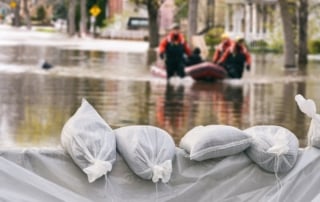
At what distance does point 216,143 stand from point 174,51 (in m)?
20.7

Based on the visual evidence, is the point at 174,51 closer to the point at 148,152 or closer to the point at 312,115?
the point at 312,115

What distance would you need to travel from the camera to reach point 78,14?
78688 millimetres

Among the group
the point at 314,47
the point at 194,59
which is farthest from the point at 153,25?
the point at 194,59

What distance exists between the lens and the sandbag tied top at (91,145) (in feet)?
17.6

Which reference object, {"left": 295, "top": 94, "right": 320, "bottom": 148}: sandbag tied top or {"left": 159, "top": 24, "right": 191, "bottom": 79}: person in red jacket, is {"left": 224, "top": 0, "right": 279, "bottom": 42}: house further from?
{"left": 295, "top": 94, "right": 320, "bottom": 148}: sandbag tied top

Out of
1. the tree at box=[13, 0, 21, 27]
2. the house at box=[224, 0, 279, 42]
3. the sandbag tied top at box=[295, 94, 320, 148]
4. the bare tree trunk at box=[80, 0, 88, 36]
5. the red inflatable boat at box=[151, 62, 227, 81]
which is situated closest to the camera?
the sandbag tied top at box=[295, 94, 320, 148]

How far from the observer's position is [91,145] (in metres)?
5.47

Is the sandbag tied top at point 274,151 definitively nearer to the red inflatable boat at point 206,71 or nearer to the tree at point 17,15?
the red inflatable boat at point 206,71

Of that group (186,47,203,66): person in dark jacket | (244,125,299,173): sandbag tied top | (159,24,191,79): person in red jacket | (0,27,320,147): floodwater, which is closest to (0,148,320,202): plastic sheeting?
(244,125,299,173): sandbag tied top

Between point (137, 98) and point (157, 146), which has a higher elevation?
point (157, 146)

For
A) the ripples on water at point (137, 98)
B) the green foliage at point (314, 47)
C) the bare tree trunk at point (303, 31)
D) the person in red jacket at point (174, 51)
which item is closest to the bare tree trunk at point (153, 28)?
the green foliage at point (314, 47)

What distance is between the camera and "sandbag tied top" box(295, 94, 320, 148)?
577 cm

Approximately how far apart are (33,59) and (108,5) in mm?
42767

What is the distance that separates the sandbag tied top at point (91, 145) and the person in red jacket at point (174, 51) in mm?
20171
